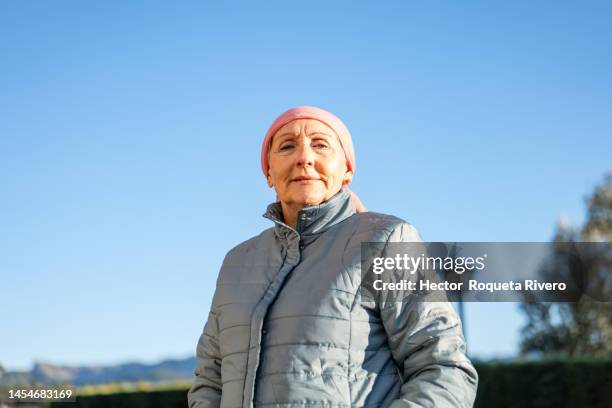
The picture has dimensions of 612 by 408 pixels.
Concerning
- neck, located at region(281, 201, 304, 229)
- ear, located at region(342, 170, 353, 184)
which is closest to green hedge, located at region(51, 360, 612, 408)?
ear, located at region(342, 170, 353, 184)

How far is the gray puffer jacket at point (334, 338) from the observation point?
2064mm

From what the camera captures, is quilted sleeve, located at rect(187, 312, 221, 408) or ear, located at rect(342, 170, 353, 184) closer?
quilted sleeve, located at rect(187, 312, 221, 408)

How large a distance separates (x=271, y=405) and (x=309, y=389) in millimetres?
119

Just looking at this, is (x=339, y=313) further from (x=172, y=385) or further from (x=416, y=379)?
(x=172, y=385)

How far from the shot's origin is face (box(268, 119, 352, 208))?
2.40 metres

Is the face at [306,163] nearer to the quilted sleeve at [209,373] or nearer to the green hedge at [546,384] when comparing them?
the quilted sleeve at [209,373]

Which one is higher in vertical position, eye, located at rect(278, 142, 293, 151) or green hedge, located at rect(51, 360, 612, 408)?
green hedge, located at rect(51, 360, 612, 408)

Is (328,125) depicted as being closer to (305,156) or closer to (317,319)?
(305,156)

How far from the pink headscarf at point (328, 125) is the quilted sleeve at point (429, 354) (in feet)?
1.58

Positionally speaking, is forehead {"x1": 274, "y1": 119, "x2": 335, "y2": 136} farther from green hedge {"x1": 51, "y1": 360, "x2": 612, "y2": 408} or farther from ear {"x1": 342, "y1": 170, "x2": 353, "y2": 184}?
green hedge {"x1": 51, "y1": 360, "x2": 612, "y2": 408}

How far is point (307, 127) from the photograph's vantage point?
8.02 feet

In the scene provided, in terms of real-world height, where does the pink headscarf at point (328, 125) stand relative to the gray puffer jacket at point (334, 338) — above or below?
above

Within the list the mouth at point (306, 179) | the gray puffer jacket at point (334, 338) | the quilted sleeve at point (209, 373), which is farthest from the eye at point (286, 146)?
the quilted sleeve at point (209, 373)

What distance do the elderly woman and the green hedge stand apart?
31.9 feet
